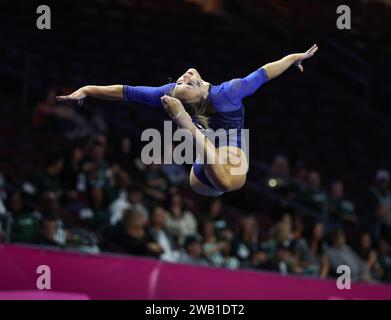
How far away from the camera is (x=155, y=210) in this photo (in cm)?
995

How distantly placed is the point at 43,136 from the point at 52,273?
3.41 meters

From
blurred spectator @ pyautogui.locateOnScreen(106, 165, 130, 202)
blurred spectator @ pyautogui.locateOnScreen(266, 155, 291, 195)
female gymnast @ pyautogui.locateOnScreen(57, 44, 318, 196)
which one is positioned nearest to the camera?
female gymnast @ pyautogui.locateOnScreen(57, 44, 318, 196)

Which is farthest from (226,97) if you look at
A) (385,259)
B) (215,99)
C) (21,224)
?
(385,259)

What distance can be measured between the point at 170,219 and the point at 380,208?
10.3 feet

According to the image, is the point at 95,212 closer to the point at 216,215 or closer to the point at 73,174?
the point at 73,174

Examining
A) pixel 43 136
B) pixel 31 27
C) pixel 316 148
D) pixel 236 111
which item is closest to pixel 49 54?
pixel 31 27

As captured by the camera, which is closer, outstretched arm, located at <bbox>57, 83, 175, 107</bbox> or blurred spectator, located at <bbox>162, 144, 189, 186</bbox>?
outstretched arm, located at <bbox>57, 83, 175, 107</bbox>

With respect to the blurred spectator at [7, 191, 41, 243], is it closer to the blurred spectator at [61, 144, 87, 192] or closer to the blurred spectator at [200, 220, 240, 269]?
the blurred spectator at [61, 144, 87, 192]

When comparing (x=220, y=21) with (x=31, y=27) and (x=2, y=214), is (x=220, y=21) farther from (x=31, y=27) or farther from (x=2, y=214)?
(x=2, y=214)

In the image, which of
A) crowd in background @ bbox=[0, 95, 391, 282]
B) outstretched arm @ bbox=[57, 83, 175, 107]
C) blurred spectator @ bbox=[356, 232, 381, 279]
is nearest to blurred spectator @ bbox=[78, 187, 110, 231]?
crowd in background @ bbox=[0, 95, 391, 282]

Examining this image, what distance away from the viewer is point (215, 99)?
21.9 ft

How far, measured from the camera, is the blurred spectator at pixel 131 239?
9.48m

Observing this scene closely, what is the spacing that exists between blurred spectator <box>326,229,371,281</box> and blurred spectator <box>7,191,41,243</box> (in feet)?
12.0

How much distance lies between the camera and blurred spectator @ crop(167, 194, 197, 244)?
33.5 feet
